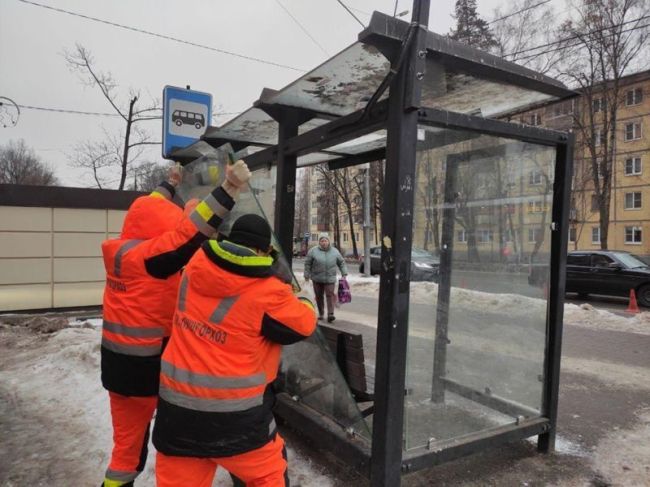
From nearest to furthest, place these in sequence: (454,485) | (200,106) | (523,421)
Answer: (454,485) → (523,421) → (200,106)

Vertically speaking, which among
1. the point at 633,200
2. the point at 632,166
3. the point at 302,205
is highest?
the point at 632,166

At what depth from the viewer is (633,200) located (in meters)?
35.7

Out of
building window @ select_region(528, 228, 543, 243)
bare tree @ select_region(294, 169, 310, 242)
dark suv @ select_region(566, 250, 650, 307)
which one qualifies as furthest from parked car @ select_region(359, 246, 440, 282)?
bare tree @ select_region(294, 169, 310, 242)

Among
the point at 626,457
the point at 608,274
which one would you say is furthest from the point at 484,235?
the point at 608,274

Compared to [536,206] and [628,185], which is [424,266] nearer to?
[536,206]

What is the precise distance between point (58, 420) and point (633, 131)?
39287mm

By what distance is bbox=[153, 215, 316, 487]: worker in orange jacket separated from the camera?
2074 millimetres

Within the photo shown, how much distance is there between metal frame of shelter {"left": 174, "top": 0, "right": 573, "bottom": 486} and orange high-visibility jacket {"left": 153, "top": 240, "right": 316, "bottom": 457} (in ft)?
2.94

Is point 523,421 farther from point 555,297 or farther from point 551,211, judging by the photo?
point 551,211

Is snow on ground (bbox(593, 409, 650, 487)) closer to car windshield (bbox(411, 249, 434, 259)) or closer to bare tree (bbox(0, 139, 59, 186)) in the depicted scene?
car windshield (bbox(411, 249, 434, 259))

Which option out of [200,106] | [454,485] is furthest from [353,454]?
[200,106]

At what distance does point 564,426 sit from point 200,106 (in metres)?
4.55

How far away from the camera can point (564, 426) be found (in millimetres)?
4477

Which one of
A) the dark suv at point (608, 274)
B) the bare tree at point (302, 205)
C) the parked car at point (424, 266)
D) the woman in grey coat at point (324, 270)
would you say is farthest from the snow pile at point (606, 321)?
the bare tree at point (302, 205)
